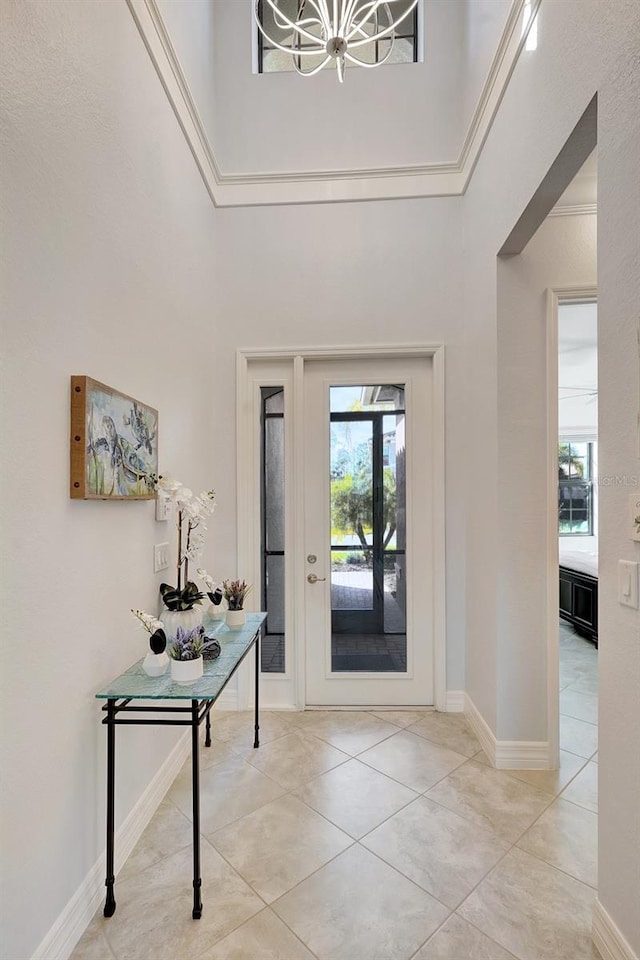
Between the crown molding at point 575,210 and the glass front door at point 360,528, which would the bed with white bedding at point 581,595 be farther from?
the crown molding at point 575,210

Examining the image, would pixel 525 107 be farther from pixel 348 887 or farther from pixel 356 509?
pixel 348 887

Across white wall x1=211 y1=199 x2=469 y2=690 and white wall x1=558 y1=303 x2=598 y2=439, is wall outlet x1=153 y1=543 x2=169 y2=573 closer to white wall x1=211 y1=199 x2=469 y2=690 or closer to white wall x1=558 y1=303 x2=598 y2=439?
white wall x1=211 y1=199 x2=469 y2=690

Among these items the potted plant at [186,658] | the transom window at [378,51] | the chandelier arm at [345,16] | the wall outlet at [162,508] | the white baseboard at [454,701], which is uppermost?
the transom window at [378,51]

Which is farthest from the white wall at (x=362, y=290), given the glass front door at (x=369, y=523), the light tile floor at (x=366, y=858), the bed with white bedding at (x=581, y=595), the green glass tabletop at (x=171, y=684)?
the bed with white bedding at (x=581, y=595)

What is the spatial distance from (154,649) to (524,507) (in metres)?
1.83

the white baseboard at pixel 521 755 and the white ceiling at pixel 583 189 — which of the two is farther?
the white baseboard at pixel 521 755

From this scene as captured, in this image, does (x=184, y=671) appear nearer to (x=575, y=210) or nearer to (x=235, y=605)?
(x=235, y=605)

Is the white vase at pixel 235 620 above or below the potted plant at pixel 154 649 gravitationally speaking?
below

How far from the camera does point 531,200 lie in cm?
190

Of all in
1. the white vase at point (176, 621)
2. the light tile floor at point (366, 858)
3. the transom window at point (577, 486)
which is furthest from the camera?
the transom window at point (577, 486)

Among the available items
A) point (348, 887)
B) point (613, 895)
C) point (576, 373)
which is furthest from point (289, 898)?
point (576, 373)

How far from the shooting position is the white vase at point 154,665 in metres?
1.66

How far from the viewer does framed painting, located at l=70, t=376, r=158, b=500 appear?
1.44 m

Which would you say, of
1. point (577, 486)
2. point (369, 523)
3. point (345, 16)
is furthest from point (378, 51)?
point (577, 486)
